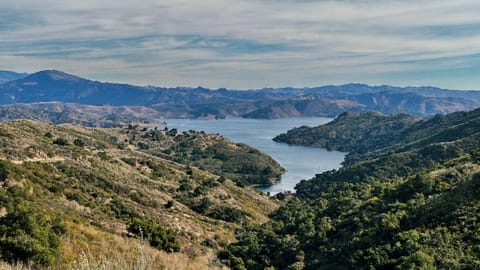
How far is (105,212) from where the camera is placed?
32.4 m

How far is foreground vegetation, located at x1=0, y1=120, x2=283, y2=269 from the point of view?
40.7ft

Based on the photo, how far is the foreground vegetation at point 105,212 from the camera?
40.7 ft

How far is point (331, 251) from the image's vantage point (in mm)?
29125

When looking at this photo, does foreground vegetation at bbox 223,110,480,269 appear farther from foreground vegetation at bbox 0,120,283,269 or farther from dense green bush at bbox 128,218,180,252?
dense green bush at bbox 128,218,180,252

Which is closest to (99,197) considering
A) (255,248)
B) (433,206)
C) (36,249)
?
(255,248)

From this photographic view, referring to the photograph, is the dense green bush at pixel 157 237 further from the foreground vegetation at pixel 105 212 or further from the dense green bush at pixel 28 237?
the dense green bush at pixel 28 237

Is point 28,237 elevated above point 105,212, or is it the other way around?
point 28,237

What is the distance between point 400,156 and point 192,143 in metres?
87.9

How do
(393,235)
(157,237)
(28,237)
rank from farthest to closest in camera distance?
1. (393,235)
2. (157,237)
3. (28,237)

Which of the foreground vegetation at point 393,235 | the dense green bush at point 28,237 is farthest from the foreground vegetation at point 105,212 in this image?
the foreground vegetation at point 393,235

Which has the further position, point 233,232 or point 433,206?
point 233,232

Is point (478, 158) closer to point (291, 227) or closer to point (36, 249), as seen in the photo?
point (291, 227)

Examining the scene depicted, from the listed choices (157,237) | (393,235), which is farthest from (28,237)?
(393,235)

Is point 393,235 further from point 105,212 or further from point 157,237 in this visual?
point 105,212
